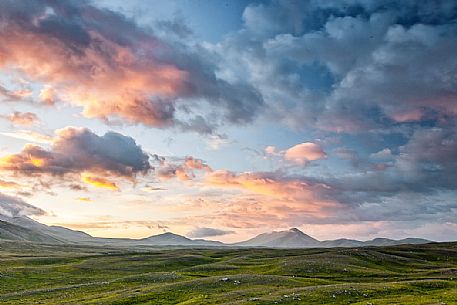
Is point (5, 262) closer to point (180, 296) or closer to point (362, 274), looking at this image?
point (180, 296)

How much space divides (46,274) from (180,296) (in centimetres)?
5256

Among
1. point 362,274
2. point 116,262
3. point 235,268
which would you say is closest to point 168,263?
point 116,262

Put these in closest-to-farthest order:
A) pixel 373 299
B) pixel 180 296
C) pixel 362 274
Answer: pixel 373 299 → pixel 180 296 → pixel 362 274

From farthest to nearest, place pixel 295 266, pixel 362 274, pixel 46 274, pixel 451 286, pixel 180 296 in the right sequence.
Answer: pixel 46 274
pixel 295 266
pixel 362 274
pixel 451 286
pixel 180 296

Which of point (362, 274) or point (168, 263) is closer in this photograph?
point (362, 274)

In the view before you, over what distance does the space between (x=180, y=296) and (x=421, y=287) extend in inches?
1318

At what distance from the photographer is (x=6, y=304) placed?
58219 millimetres

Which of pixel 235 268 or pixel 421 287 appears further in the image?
pixel 235 268

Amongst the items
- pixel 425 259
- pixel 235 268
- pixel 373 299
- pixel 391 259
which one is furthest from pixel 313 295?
pixel 425 259

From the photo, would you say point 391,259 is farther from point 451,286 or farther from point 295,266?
point 451,286

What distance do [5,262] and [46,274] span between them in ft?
113

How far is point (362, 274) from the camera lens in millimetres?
83312

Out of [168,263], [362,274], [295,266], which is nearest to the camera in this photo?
[362,274]

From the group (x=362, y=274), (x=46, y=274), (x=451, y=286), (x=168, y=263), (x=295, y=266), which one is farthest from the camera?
(x=168, y=263)
